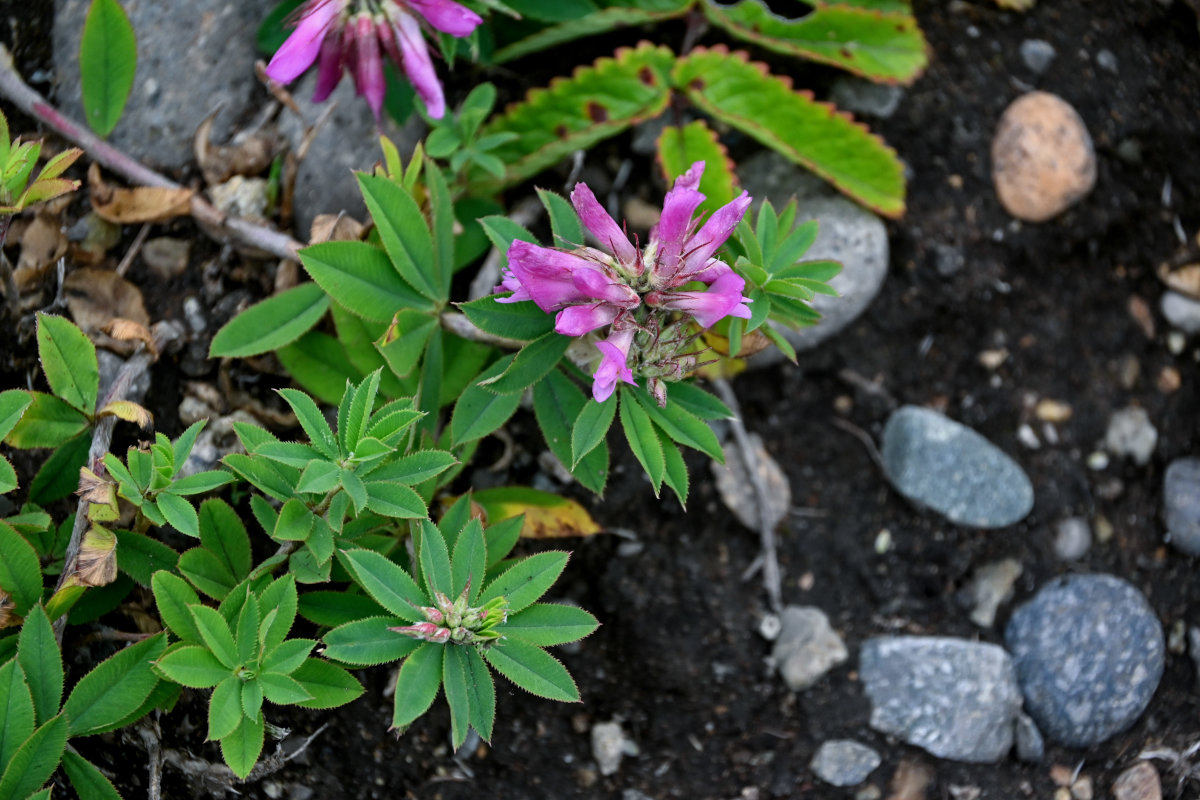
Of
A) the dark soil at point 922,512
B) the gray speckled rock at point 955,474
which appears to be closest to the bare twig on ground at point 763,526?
the dark soil at point 922,512

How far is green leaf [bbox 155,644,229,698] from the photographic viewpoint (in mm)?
1832

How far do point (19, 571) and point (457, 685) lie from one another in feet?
3.12

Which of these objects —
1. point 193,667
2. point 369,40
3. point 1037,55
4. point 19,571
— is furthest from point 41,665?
point 1037,55

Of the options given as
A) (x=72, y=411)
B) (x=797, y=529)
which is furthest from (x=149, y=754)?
(x=797, y=529)

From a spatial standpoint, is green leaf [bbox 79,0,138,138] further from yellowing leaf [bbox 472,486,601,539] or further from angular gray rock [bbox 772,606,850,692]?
angular gray rock [bbox 772,606,850,692]

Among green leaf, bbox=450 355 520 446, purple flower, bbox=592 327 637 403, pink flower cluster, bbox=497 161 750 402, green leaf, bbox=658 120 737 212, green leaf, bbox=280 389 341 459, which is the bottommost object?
green leaf, bbox=450 355 520 446

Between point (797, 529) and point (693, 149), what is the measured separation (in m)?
1.14

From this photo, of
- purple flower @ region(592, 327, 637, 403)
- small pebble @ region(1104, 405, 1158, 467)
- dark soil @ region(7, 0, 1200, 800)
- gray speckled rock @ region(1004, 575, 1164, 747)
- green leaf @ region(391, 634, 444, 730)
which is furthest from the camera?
small pebble @ region(1104, 405, 1158, 467)

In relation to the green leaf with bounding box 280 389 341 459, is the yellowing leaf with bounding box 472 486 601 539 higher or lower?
lower

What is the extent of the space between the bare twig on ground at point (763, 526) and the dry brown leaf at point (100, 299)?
62.4 inches

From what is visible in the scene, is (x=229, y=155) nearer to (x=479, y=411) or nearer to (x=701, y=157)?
(x=479, y=411)

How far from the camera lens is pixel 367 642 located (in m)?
1.90

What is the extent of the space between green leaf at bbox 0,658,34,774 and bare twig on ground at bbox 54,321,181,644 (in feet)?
0.73

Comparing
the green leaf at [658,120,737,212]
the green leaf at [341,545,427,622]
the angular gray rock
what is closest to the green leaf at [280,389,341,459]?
the green leaf at [341,545,427,622]
